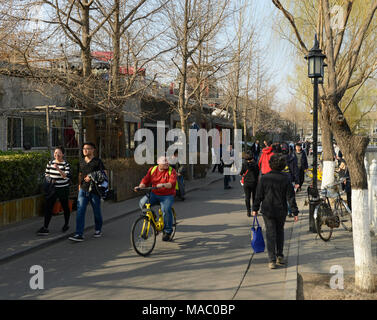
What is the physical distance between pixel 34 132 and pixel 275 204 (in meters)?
13.4

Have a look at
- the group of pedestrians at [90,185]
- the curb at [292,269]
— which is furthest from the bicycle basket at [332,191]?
the group of pedestrians at [90,185]

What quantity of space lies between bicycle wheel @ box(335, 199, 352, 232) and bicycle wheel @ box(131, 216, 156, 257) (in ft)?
13.5

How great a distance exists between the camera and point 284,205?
6070 mm

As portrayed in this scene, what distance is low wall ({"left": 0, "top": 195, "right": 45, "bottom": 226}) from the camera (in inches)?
343

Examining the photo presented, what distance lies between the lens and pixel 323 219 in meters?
7.56

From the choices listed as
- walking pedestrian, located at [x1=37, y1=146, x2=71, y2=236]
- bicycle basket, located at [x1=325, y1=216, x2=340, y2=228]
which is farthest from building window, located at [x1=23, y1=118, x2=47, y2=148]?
bicycle basket, located at [x1=325, y1=216, x2=340, y2=228]

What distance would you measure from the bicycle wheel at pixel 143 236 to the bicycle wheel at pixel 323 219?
3011 millimetres

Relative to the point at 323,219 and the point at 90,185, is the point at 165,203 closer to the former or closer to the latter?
the point at 90,185

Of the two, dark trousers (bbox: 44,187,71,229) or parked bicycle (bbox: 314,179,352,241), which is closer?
parked bicycle (bbox: 314,179,352,241)

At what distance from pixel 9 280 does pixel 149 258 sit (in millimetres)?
2041

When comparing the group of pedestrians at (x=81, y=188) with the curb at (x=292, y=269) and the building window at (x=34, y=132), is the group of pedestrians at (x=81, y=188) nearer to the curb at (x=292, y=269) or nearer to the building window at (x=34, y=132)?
the curb at (x=292, y=269)

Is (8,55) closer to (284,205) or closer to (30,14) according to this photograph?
(30,14)

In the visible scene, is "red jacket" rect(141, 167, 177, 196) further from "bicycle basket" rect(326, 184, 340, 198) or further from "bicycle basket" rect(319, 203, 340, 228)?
"bicycle basket" rect(326, 184, 340, 198)
